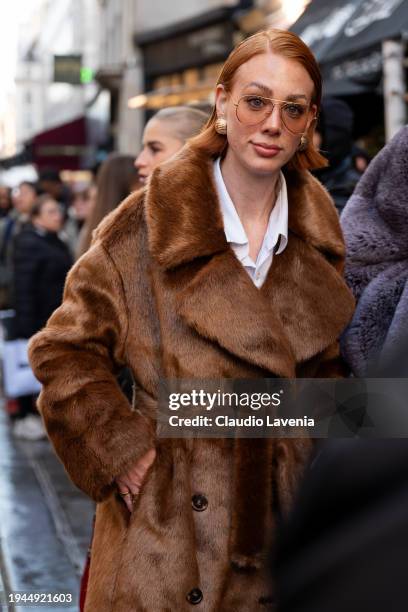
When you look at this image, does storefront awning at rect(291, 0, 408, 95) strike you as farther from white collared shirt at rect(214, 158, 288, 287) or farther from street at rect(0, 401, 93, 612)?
white collared shirt at rect(214, 158, 288, 287)

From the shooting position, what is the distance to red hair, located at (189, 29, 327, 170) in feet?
8.16

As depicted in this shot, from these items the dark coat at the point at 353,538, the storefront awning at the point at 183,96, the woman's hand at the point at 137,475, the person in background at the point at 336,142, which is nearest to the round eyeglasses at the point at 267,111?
the woman's hand at the point at 137,475

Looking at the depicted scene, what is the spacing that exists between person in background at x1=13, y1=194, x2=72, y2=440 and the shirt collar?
597cm

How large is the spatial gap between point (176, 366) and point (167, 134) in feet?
5.60

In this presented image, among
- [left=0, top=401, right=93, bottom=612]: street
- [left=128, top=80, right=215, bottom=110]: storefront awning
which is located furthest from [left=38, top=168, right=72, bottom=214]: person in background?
[left=0, top=401, right=93, bottom=612]: street

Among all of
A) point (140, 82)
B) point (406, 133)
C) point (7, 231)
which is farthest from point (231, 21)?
point (406, 133)

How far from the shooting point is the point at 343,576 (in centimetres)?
98

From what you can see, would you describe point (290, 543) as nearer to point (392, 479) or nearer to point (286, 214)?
point (392, 479)

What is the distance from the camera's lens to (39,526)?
6.14m

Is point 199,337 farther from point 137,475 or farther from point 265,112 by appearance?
point 265,112

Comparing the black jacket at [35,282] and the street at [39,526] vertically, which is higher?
the black jacket at [35,282]

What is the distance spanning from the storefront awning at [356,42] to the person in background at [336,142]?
177 cm

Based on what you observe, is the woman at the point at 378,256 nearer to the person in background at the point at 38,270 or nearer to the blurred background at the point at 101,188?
the blurred background at the point at 101,188

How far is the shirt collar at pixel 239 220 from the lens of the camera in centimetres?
258
